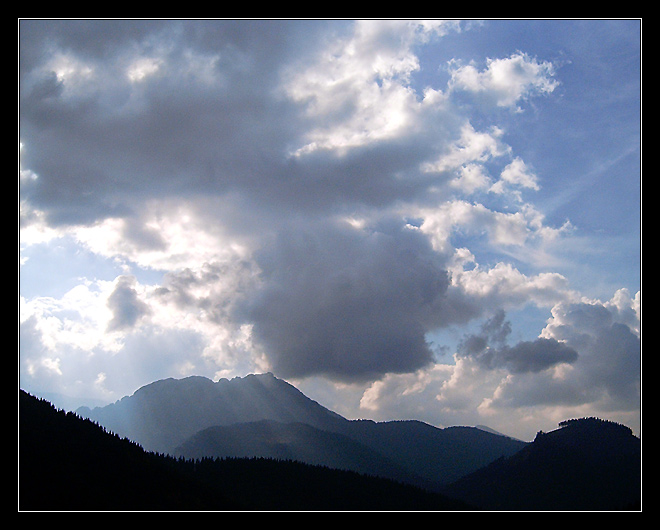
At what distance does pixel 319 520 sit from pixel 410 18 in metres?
109

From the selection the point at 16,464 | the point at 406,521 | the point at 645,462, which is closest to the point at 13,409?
the point at 16,464

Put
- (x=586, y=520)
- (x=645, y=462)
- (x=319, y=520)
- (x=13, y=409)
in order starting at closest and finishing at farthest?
(x=13, y=409) < (x=645, y=462) < (x=319, y=520) < (x=586, y=520)

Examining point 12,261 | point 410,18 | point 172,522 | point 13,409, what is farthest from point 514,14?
point 172,522

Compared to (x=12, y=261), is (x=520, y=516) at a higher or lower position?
lower

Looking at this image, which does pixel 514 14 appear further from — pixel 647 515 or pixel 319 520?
pixel 319 520

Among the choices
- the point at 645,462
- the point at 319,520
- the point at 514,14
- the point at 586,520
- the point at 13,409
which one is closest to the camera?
the point at 514,14

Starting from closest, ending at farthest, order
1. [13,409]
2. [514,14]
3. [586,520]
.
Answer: [514,14]
[13,409]
[586,520]

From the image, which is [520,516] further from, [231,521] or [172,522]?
[172,522]

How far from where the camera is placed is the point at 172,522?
118 metres

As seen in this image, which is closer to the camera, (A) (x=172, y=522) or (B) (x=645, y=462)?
(B) (x=645, y=462)

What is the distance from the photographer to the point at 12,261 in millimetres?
76500

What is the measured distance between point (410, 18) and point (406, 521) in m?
117

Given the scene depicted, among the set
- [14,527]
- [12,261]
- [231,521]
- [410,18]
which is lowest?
[231,521]

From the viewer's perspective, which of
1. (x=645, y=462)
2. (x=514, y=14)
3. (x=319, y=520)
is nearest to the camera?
(x=514, y=14)
